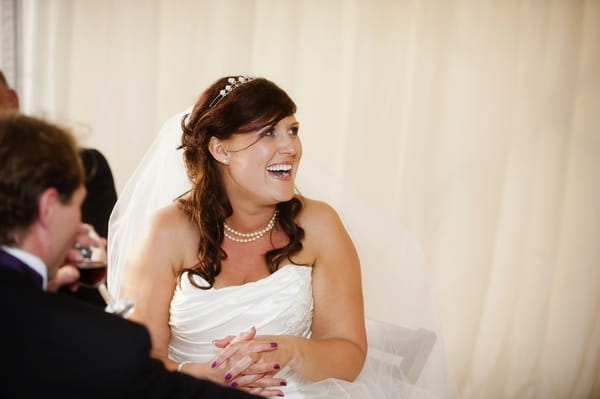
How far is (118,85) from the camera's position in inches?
140

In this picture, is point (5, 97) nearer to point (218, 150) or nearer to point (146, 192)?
point (146, 192)

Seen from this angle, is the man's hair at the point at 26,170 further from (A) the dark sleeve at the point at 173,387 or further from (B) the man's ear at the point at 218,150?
(B) the man's ear at the point at 218,150

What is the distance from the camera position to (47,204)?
121 centimetres

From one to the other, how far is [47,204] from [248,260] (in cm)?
128

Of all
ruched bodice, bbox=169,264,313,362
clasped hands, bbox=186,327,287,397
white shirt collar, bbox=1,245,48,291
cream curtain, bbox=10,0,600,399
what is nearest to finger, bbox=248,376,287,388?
clasped hands, bbox=186,327,287,397

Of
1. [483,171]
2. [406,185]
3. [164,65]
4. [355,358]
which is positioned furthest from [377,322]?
[164,65]

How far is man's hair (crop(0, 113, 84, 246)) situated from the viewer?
3.87 ft

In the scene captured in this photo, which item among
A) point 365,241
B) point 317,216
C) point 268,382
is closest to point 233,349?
point 268,382

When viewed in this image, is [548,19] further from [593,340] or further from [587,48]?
[593,340]

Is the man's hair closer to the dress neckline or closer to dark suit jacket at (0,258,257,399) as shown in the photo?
dark suit jacket at (0,258,257,399)

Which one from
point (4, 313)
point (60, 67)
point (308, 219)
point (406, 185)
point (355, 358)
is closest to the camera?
point (4, 313)

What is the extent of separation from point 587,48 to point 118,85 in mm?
2875

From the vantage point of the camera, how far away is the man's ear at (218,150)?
2.40m

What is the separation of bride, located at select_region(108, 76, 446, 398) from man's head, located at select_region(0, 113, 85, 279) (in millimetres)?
1020
